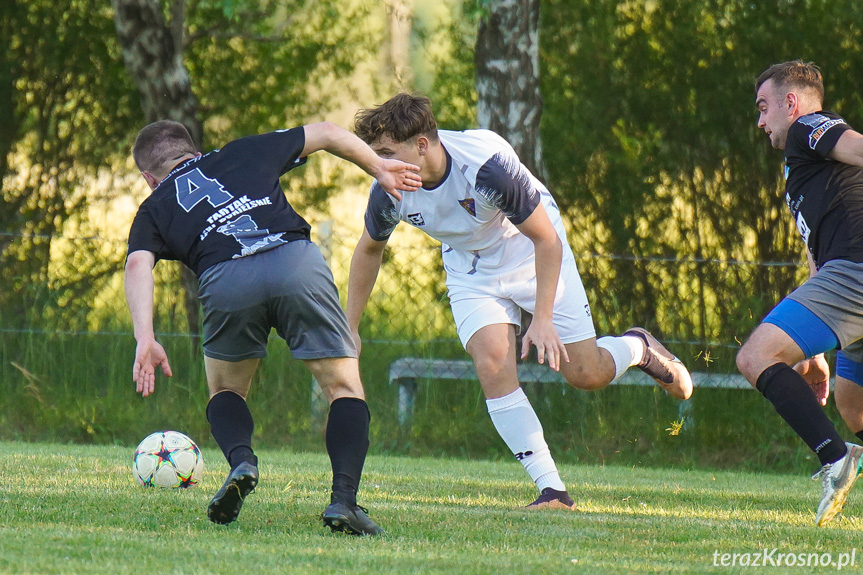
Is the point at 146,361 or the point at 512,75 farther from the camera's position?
the point at 512,75

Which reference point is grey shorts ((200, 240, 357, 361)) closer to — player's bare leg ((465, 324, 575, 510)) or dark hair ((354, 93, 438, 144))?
dark hair ((354, 93, 438, 144))

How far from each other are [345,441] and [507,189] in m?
1.35

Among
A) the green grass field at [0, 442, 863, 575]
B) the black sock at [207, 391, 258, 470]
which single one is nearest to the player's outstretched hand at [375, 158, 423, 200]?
the black sock at [207, 391, 258, 470]

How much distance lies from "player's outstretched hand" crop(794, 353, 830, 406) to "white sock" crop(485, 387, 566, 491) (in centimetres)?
132

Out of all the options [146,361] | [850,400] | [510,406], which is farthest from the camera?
[850,400]

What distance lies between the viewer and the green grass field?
10.8ft

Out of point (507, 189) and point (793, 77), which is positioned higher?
point (793, 77)

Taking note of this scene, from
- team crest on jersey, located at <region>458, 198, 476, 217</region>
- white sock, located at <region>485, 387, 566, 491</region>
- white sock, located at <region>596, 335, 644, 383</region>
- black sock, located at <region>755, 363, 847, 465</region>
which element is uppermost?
team crest on jersey, located at <region>458, 198, 476, 217</region>

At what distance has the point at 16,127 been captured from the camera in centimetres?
1105

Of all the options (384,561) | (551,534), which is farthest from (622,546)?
(384,561)

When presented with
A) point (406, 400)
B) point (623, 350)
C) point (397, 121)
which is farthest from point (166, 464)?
point (406, 400)

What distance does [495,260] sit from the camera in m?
5.14

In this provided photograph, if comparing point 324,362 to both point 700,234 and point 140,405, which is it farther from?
point 700,234

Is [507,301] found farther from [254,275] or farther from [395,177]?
[254,275]
